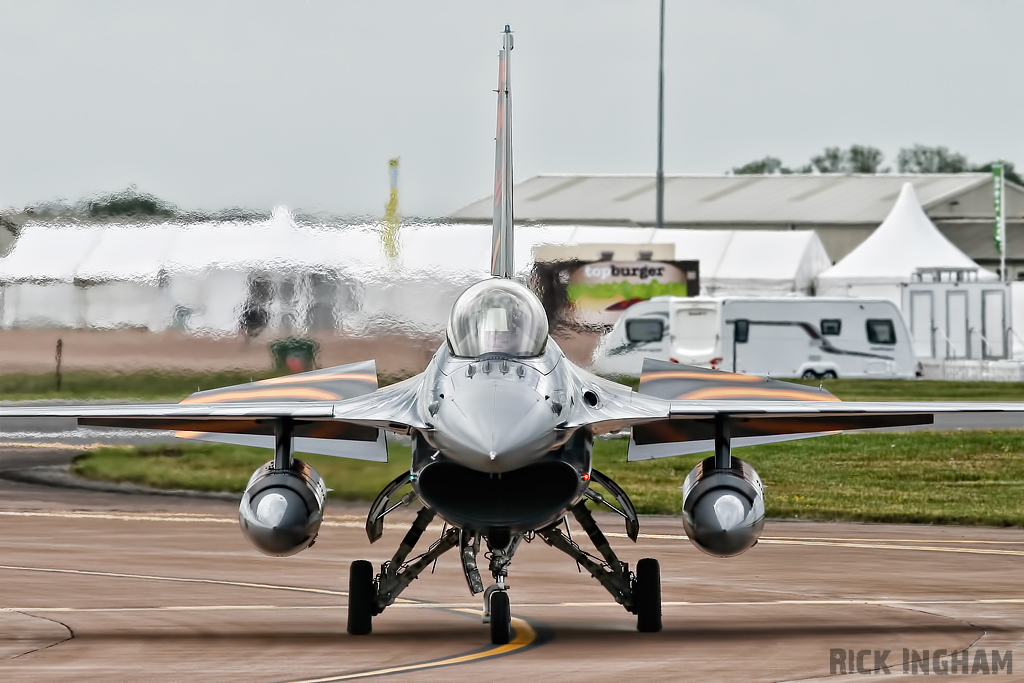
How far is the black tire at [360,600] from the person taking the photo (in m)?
12.4

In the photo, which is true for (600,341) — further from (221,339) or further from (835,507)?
(221,339)

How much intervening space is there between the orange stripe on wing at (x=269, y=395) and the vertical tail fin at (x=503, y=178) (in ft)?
6.17

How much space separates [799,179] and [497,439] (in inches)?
2684

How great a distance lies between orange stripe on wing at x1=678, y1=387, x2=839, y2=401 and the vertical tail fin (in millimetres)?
1935

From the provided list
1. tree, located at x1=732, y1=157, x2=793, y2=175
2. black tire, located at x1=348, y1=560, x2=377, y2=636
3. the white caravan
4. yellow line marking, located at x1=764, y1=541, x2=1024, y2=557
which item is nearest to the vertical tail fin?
black tire, located at x1=348, y1=560, x2=377, y2=636

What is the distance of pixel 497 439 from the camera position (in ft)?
32.9

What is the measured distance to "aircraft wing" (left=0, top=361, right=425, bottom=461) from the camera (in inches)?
462

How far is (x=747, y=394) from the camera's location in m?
13.3

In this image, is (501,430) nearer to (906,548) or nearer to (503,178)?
(503,178)

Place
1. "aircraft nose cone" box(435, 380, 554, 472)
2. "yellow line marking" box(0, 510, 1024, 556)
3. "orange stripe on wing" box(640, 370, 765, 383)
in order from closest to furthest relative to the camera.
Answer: "aircraft nose cone" box(435, 380, 554, 472), "orange stripe on wing" box(640, 370, 765, 383), "yellow line marking" box(0, 510, 1024, 556)

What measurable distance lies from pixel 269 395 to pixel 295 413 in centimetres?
186

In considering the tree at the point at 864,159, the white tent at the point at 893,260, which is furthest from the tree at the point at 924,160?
the white tent at the point at 893,260

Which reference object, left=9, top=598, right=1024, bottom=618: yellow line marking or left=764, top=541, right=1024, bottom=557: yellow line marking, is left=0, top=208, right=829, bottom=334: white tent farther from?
left=9, top=598, right=1024, bottom=618: yellow line marking

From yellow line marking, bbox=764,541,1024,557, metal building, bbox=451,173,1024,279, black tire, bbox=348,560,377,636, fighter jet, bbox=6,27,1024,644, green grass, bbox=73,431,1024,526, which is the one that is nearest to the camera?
fighter jet, bbox=6,27,1024,644
